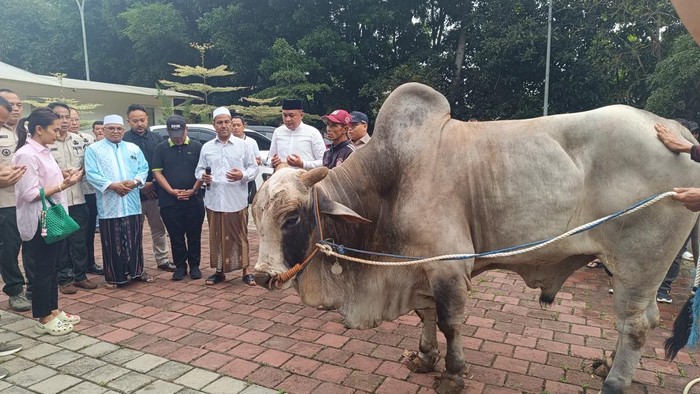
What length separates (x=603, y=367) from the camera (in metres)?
3.68

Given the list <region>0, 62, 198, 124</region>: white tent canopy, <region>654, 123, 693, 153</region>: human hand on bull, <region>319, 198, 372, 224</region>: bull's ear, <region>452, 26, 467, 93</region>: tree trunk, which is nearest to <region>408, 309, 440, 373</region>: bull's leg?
<region>319, 198, 372, 224</region>: bull's ear

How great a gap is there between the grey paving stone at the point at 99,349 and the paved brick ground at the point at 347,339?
6cm

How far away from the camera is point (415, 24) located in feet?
78.6

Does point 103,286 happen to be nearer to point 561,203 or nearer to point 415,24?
point 561,203

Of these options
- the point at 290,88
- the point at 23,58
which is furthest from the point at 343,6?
the point at 23,58

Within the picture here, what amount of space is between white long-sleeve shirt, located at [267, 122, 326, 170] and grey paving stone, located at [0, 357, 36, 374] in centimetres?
299

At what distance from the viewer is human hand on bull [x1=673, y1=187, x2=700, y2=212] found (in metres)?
2.72

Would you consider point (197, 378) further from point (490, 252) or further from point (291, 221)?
point (490, 252)

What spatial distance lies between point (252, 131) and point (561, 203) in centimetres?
975

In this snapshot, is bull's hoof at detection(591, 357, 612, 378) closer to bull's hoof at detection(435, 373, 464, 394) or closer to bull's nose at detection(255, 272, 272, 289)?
bull's hoof at detection(435, 373, 464, 394)

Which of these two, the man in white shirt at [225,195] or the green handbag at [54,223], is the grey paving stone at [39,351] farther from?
the man in white shirt at [225,195]

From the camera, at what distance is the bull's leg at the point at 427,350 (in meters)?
3.72

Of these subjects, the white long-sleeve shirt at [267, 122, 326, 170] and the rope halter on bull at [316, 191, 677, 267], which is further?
the white long-sleeve shirt at [267, 122, 326, 170]

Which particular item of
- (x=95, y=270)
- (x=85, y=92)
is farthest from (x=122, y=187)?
(x=85, y=92)
